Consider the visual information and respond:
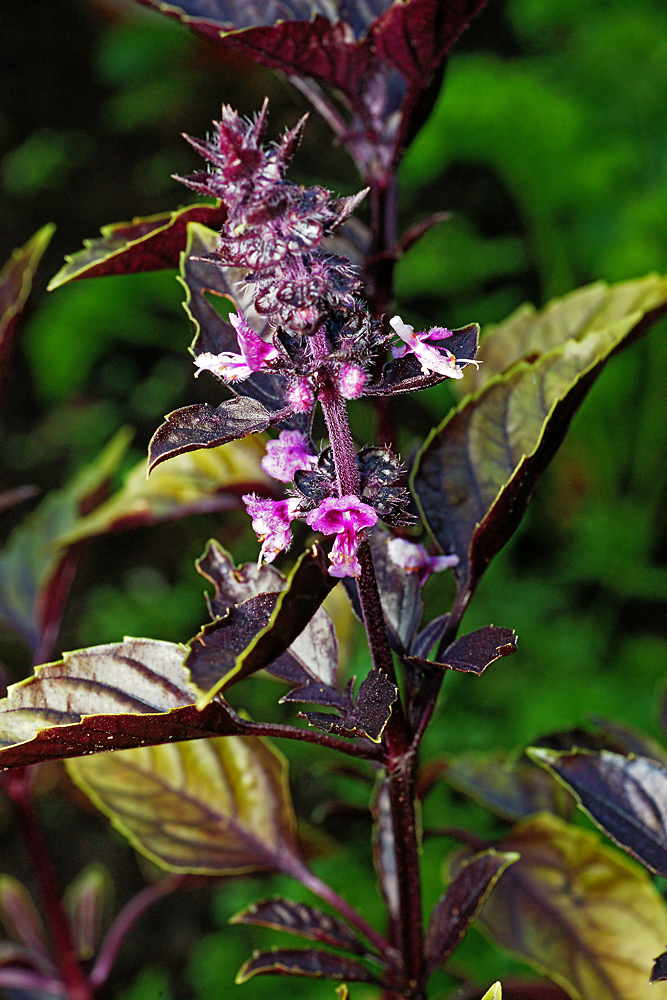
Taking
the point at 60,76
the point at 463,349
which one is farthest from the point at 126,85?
the point at 463,349

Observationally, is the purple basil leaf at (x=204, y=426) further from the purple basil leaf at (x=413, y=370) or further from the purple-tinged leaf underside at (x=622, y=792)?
the purple-tinged leaf underside at (x=622, y=792)

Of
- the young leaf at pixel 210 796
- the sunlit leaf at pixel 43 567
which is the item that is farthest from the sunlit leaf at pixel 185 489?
the young leaf at pixel 210 796

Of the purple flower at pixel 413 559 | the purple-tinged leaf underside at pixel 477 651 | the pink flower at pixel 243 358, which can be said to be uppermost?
the pink flower at pixel 243 358

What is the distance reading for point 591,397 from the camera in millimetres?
2205

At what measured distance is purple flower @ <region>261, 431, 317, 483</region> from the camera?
518 millimetres

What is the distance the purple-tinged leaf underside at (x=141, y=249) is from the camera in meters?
0.62

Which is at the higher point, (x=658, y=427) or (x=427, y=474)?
(x=427, y=474)

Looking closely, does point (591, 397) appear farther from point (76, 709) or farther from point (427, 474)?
point (76, 709)

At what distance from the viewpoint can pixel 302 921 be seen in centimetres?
71

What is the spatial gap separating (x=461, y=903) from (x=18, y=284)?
667mm

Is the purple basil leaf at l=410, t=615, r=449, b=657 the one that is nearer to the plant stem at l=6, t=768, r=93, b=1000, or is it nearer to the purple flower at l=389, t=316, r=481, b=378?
the purple flower at l=389, t=316, r=481, b=378

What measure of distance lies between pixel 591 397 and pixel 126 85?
2.31 metres

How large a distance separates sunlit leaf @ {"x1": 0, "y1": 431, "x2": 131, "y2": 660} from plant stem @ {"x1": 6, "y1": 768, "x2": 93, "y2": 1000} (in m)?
0.15

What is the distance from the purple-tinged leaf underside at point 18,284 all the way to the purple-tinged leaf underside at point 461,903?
24.4 inches
